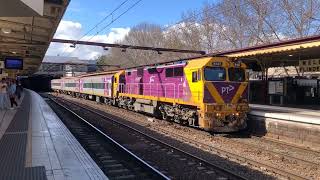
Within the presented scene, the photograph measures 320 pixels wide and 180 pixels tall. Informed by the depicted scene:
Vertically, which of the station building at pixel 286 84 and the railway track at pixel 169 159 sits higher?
the station building at pixel 286 84

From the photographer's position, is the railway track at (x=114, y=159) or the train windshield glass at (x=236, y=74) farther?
the train windshield glass at (x=236, y=74)

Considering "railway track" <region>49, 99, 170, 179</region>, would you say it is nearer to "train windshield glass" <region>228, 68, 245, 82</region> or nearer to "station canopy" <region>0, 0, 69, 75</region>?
"station canopy" <region>0, 0, 69, 75</region>

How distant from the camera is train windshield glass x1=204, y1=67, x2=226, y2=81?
58.8 ft

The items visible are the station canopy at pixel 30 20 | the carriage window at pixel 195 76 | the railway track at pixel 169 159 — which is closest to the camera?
the station canopy at pixel 30 20

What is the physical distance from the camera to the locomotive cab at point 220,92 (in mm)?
17578

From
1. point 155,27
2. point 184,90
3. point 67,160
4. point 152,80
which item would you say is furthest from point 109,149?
point 155,27

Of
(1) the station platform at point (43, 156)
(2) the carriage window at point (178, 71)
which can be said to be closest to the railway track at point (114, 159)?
(1) the station platform at point (43, 156)

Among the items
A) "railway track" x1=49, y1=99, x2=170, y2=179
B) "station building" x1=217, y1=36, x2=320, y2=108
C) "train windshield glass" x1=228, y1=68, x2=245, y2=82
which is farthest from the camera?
"station building" x1=217, y1=36, x2=320, y2=108

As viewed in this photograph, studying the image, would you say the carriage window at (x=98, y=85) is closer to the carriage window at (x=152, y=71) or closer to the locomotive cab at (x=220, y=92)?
the carriage window at (x=152, y=71)

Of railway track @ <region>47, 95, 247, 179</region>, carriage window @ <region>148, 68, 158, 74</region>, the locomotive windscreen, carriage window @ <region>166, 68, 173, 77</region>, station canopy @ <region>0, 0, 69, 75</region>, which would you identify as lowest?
railway track @ <region>47, 95, 247, 179</region>

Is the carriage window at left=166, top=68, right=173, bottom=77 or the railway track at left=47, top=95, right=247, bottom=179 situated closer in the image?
the railway track at left=47, top=95, right=247, bottom=179

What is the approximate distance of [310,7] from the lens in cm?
3856

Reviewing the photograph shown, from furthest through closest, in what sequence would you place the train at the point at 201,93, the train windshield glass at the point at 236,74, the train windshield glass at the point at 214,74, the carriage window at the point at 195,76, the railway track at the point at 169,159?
1. the train windshield glass at the point at 236,74
2. the carriage window at the point at 195,76
3. the train windshield glass at the point at 214,74
4. the train at the point at 201,93
5. the railway track at the point at 169,159

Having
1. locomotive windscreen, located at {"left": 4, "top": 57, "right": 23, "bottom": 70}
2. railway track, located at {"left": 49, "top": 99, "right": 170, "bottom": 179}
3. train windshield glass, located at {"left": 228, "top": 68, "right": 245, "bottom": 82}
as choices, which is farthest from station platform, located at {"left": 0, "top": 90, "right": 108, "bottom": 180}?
locomotive windscreen, located at {"left": 4, "top": 57, "right": 23, "bottom": 70}
